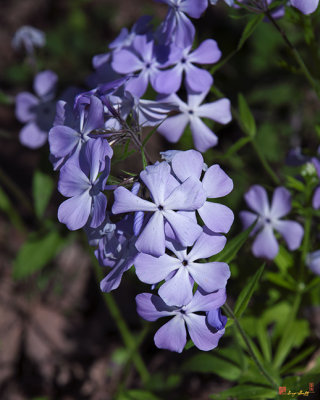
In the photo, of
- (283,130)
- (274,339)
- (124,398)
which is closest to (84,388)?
(124,398)

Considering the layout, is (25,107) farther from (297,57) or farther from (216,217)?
(216,217)

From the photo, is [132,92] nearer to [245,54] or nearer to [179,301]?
[179,301]

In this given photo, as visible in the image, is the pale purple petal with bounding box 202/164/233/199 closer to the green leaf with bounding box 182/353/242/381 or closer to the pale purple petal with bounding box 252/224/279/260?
the pale purple petal with bounding box 252/224/279/260

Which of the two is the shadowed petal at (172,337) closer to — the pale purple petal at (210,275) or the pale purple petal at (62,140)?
the pale purple petal at (210,275)

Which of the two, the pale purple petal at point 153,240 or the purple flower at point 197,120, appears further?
the purple flower at point 197,120

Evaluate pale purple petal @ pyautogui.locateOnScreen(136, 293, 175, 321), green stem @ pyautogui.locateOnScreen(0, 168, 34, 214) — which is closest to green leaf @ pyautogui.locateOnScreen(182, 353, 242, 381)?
pale purple petal @ pyautogui.locateOnScreen(136, 293, 175, 321)

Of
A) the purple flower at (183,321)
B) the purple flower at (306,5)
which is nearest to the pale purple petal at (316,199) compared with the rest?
the purple flower at (306,5)

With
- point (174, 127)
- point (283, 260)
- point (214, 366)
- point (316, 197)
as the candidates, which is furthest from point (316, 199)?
point (214, 366)
